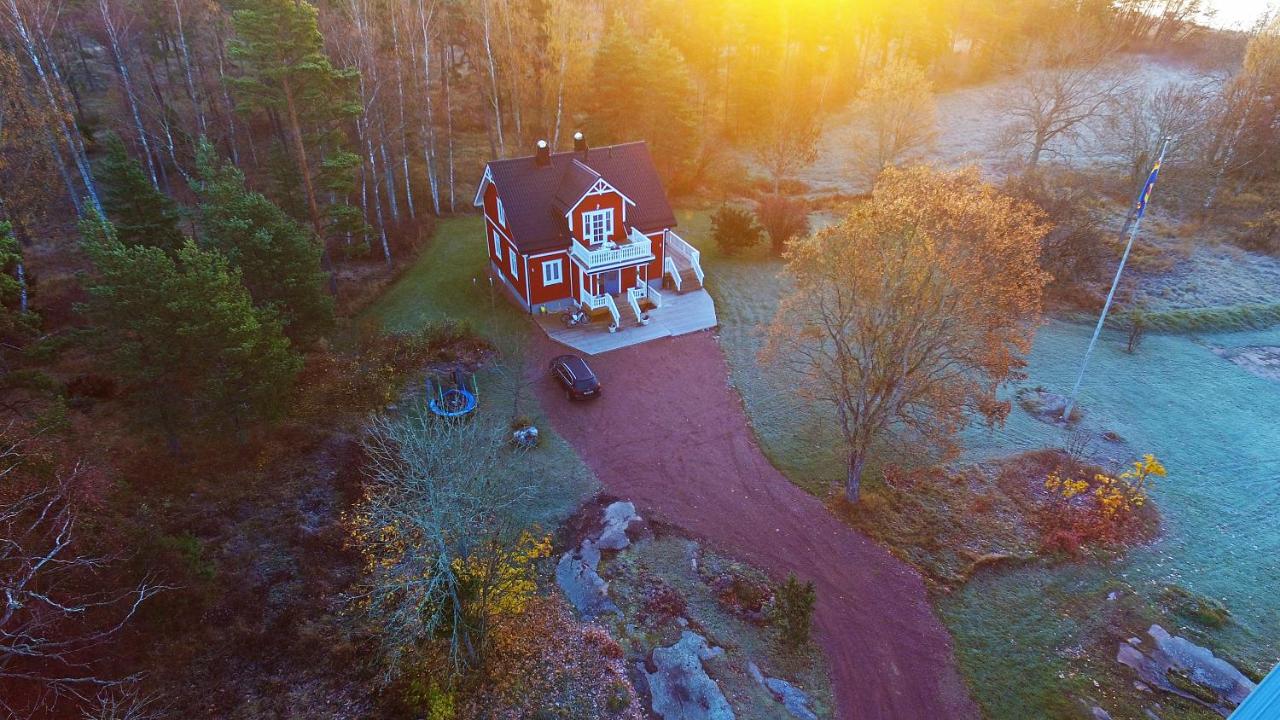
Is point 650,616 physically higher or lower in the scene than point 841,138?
lower

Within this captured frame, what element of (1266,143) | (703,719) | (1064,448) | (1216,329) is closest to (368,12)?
(703,719)

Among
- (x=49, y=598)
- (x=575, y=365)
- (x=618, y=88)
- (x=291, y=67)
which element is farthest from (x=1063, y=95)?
(x=49, y=598)

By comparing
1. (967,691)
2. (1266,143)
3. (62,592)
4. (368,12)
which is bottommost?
(967,691)

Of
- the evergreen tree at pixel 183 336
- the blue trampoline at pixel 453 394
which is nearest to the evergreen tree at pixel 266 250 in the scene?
the evergreen tree at pixel 183 336

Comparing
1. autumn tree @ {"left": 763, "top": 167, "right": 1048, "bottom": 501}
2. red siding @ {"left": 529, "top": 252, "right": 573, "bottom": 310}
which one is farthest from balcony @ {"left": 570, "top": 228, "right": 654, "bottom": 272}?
autumn tree @ {"left": 763, "top": 167, "right": 1048, "bottom": 501}

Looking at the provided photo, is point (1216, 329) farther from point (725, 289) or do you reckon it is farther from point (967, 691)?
point (967, 691)

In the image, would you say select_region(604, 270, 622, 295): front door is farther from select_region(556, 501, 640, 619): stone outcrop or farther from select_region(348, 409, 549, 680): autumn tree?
select_region(348, 409, 549, 680): autumn tree
